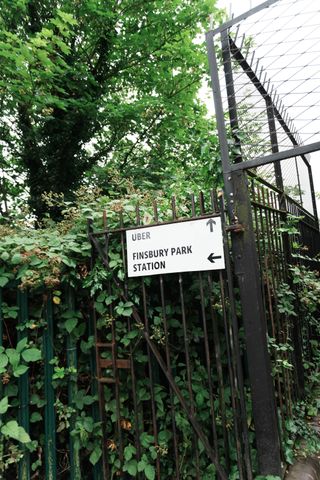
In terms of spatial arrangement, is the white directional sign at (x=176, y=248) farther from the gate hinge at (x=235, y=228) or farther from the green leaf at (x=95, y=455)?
the green leaf at (x=95, y=455)

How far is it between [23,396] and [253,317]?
1757 mm

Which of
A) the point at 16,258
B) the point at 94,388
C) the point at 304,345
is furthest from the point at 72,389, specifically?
the point at 304,345

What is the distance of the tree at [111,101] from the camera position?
629 cm

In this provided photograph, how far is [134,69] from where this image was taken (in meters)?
7.30

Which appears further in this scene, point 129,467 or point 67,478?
point 67,478

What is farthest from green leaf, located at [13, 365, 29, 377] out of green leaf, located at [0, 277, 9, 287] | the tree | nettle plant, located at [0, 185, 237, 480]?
the tree

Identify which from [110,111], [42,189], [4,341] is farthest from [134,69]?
[4,341]

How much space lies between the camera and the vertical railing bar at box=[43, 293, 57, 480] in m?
2.43

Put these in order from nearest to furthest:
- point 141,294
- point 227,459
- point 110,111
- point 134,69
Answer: point 227,459 < point 141,294 < point 110,111 < point 134,69

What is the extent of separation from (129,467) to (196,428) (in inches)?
22.4

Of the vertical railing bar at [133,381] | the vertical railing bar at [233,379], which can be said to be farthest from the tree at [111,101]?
the vertical railing bar at [233,379]

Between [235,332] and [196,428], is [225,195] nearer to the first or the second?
[235,332]

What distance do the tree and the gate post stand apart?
12.1ft

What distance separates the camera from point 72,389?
2.52 metres
